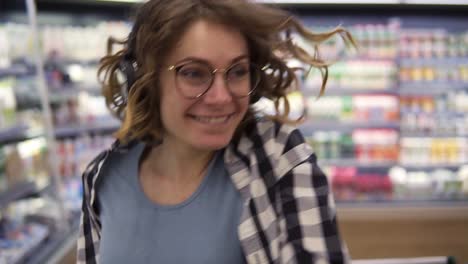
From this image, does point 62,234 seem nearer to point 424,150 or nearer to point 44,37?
point 44,37

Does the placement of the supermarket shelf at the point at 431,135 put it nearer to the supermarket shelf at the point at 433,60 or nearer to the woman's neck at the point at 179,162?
the supermarket shelf at the point at 433,60

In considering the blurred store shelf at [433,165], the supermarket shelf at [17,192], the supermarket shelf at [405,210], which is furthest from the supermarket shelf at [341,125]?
the supermarket shelf at [17,192]

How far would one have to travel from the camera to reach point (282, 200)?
3.38 ft

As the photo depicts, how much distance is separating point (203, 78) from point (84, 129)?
350 cm

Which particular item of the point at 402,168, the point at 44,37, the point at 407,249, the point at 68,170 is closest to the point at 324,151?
the point at 402,168

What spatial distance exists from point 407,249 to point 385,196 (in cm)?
60

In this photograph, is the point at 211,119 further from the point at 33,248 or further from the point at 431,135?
the point at 431,135

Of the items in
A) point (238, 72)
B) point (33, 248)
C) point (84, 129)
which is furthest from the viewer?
point (84, 129)

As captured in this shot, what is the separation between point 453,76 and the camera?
4273mm

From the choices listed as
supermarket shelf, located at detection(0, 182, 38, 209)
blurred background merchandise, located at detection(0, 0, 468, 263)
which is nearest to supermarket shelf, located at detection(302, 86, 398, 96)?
blurred background merchandise, located at detection(0, 0, 468, 263)

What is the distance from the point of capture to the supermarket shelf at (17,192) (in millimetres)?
2731

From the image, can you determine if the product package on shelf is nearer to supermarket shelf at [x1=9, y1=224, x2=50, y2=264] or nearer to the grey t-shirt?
supermarket shelf at [x1=9, y1=224, x2=50, y2=264]

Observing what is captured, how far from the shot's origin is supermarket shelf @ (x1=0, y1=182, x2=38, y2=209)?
2731 mm

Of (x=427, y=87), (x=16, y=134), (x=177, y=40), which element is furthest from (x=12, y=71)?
(x=427, y=87)
